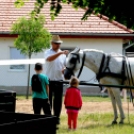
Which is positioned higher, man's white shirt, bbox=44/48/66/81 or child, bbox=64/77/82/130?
man's white shirt, bbox=44/48/66/81

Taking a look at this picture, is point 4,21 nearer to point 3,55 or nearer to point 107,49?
point 3,55

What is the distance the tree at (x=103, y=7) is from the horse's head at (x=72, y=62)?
9.39 m

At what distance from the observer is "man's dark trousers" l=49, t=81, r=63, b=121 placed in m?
12.4

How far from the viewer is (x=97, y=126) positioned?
13.2 meters

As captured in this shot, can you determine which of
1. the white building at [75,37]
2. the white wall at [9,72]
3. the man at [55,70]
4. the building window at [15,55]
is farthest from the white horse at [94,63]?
the building window at [15,55]

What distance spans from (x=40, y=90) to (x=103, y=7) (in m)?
7.65

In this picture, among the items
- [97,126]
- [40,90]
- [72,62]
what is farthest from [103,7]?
[72,62]

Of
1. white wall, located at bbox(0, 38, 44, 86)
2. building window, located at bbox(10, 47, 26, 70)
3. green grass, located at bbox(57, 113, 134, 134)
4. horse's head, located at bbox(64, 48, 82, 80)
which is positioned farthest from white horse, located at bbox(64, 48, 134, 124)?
building window, located at bbox(10, 47, 26, 70)

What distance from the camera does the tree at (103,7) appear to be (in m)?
4.46

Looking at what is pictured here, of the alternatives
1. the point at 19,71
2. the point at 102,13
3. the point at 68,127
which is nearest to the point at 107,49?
the point at 19,71

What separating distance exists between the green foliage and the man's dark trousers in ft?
47.5

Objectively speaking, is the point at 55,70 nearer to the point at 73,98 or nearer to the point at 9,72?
the point at 73,98

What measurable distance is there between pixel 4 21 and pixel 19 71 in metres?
2.82

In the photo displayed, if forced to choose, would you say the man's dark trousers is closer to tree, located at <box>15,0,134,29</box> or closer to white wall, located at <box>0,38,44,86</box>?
tree, located at <box>15,0,134,29</box>
